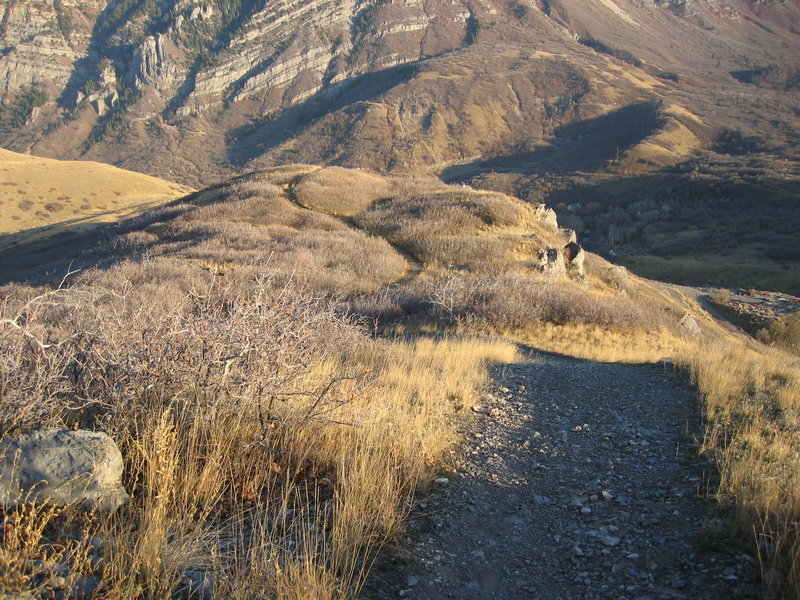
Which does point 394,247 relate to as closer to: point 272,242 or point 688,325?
point 272,242

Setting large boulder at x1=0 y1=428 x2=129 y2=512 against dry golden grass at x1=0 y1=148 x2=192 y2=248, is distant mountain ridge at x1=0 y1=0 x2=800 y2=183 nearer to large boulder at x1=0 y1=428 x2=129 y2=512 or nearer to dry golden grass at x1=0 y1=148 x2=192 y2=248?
dry golden grass at x1=0 y1=148 x2=192 y2=248

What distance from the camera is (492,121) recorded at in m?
140

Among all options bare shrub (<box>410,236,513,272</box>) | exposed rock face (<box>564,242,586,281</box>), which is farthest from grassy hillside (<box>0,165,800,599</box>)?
exposed rock face (<box>564,242,586,281</box>)

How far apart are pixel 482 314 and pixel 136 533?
10469 millimetres

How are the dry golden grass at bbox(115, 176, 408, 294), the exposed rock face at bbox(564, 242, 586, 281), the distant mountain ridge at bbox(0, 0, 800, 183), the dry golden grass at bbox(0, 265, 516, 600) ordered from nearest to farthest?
the dry golden grass at bbox(0, 265, 516, 600)
the dry golden grass at bbox(115, 176, 408, 294)
the exposed rock face at bbox(564, 242, 586, 281)
the distant mountain ridge at bbox(0, 0, 800, 183)

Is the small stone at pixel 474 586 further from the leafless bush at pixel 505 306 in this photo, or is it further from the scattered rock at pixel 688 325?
the scattered rock at pixel 688 325

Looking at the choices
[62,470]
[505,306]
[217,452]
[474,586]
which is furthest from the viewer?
→ [505,306]

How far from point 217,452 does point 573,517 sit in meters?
2.62

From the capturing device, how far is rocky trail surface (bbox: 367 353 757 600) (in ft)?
9.85

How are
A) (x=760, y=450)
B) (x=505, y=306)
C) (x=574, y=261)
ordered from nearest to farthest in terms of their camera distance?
(x=760, y=450) < (x=505, y=306) < (x=574, y=261)

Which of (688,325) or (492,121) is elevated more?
(492,121)

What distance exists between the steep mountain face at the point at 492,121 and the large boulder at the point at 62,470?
5603 centimetres

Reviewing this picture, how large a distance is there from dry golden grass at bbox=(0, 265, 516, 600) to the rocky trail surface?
1.21 ft

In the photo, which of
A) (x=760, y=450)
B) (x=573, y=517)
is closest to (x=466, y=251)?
(x=760, y=450)
